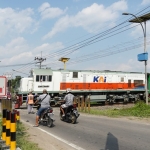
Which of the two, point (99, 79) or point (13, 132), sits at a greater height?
point (99, 79)

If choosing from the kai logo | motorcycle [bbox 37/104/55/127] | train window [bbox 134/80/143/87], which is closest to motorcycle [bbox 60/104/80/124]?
motorcycle [bbox 37/104/55/127]

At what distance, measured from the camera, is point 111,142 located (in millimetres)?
7738

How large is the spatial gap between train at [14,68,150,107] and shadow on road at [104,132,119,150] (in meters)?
16.8

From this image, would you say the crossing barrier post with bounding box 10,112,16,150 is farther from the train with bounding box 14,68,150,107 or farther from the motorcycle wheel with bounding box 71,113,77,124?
the train with bounding box 14,68,150,107

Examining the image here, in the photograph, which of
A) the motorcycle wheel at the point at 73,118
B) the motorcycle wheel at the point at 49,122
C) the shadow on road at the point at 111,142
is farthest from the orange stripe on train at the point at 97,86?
the shadow on road at the point at 111,142

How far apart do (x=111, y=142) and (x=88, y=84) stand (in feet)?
65.5

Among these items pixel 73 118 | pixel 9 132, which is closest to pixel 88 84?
pixel 73 118

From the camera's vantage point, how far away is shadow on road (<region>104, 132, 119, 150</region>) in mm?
7075

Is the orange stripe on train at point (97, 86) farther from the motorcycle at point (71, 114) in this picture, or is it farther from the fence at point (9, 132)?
the fence at point (9, 132)

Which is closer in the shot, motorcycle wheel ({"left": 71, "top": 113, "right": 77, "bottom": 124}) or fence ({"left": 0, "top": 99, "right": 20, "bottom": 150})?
fence ({"left": 0, "top": 99, "right": 20, "bottom": 150})

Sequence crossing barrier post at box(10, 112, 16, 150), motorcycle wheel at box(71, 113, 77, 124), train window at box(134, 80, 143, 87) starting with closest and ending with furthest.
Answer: crossing barrier post at box(10, 112, 16, 150) → motorcycle wheel at box(71, 113, 77, 124) → train window at box(134, 80, 143, 87)

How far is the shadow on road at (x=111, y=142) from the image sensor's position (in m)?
7.08

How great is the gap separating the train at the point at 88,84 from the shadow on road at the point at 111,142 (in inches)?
663

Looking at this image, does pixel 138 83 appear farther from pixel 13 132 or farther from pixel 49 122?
pixel 13 132
